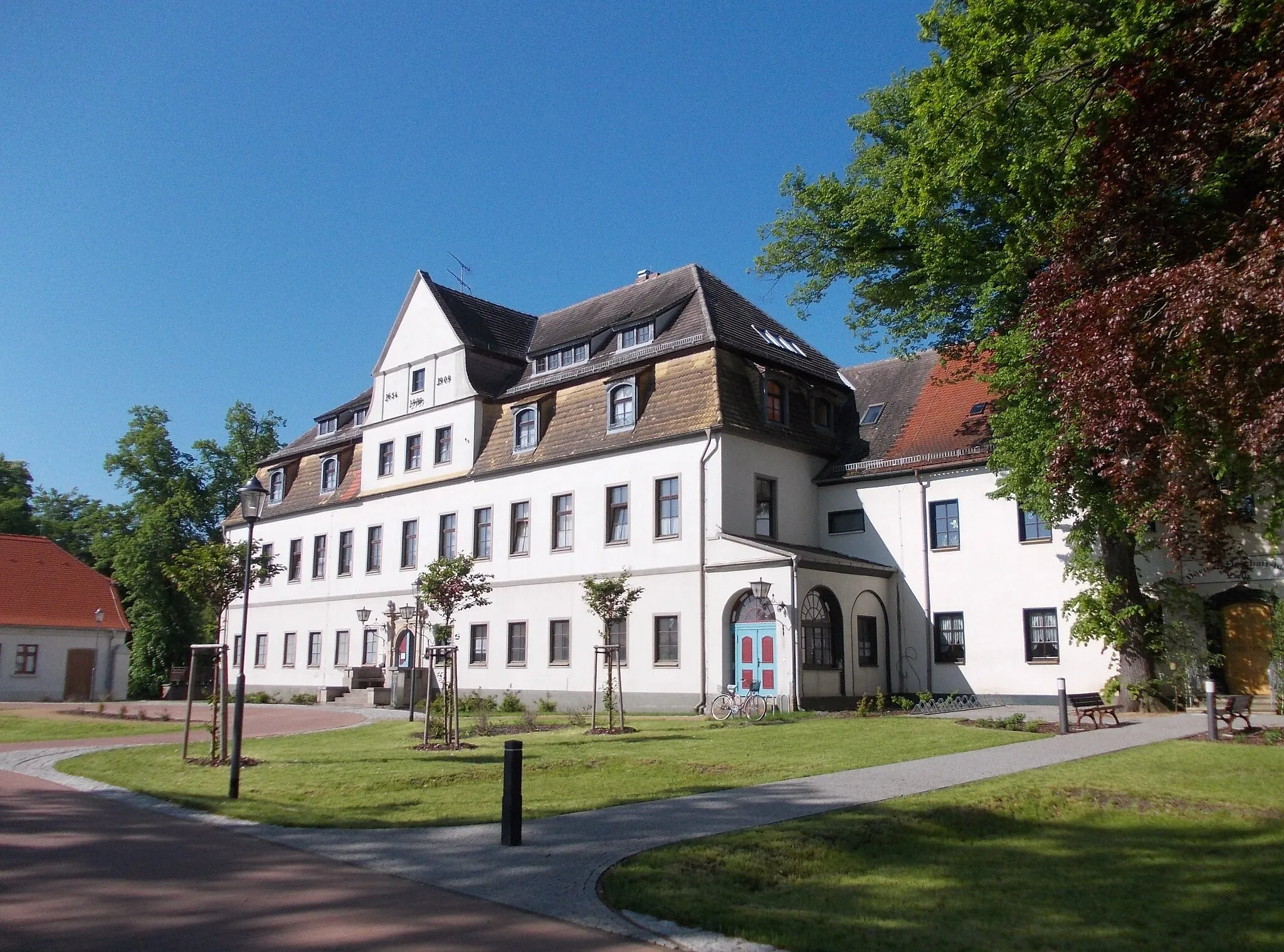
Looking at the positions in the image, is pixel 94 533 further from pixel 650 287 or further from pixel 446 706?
pixel 446 706

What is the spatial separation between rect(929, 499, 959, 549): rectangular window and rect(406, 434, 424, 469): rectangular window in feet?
59.6

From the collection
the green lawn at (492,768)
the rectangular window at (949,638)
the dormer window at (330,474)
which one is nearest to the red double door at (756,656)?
the green lawn at (492,768)

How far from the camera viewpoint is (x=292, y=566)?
140ft

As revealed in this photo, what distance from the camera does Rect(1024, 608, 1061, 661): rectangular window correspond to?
2572cm

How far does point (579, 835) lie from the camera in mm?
9500

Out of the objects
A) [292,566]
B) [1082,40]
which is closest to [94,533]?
[292,566]

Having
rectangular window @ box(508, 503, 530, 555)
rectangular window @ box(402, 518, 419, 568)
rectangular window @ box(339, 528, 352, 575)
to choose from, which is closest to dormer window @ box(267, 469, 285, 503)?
rectangular window @ box(339, 528, 352, 575)

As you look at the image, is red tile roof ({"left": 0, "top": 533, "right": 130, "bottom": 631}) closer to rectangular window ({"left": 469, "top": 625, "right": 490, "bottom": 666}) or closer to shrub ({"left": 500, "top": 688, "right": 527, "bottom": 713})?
rectangular window ({"left": 469, "top": 625, "right": 490, "bottom": 666})

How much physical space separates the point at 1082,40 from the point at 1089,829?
10509 millimetres

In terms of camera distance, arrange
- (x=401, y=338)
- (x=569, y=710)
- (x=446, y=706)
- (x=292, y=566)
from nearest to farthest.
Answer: (x=446, y=706)
(x=569, y=710)
(x=401, y=338)
(x=292, y=566)

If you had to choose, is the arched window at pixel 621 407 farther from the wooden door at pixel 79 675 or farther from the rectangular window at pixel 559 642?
the wooden door at pixel 79 675

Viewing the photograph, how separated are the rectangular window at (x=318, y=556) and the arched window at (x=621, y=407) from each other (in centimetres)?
1655

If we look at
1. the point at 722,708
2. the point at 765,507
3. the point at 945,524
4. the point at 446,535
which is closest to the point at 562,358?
the point at 446,535

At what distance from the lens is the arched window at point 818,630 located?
25.8 m
